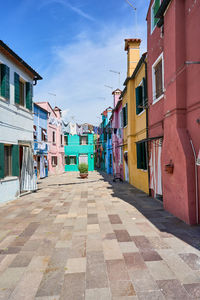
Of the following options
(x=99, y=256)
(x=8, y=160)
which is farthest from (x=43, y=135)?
(x=99, y=256)

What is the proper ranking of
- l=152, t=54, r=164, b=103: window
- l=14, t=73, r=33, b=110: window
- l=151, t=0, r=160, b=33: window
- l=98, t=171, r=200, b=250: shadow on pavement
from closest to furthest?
l=98, t=171, r=200, b=250: shadow on pavement
l=152, t=54, r=164, b=103: window
l=151, t=0, r=160, b=33: window
l=14, t=73, r=33, b=110: window

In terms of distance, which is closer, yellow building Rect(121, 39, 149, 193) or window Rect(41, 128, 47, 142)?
yellow building Rect(121, 39, 149, 193)

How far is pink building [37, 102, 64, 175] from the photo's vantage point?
2105 cm

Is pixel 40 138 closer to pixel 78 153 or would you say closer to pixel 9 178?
pixel 78 153

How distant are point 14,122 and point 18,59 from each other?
2816mm

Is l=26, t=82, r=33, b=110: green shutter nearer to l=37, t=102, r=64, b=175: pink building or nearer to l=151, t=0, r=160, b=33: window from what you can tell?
l=151, t=0, r=160, b=33: window

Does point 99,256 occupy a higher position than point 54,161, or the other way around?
point 54,161

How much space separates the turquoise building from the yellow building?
51.7 ft

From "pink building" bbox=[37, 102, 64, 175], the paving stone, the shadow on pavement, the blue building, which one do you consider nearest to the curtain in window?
the shadow on pavement

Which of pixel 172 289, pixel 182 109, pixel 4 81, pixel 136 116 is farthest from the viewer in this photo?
pixel 136 116

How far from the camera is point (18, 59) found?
28.3 feet

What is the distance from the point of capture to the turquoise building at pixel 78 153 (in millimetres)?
27422

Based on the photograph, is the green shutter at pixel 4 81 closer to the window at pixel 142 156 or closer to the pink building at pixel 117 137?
the window at pixel 142 156

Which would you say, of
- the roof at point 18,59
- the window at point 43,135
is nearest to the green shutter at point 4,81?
the roof at point 18,59
